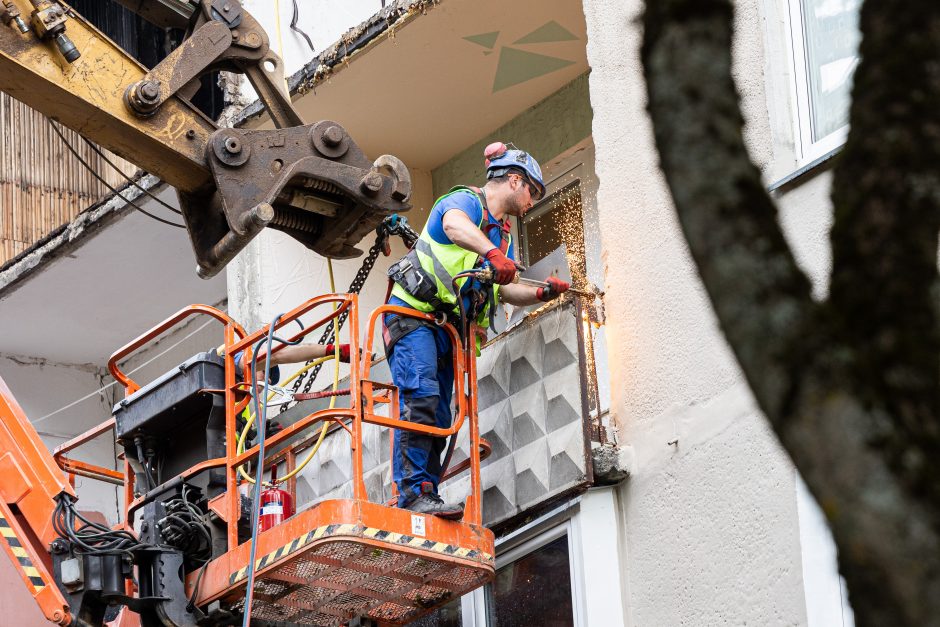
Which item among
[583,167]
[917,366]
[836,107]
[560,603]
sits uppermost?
[583,167]

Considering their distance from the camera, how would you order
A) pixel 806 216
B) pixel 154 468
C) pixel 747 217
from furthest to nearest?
1. pixel 154 468
2. pixel 806 216
3. pixel 747 217

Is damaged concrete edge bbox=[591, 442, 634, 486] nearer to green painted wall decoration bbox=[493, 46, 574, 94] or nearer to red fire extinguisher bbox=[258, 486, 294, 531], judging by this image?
red fire extinguisher bbox=[258, 486, 294, 531]

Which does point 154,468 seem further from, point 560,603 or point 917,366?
point 917,366

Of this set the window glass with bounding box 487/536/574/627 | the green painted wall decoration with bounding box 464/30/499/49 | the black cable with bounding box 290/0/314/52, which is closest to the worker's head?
the window glass with bounding box 487/536/574/627

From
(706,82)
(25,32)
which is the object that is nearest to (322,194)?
(25,32)

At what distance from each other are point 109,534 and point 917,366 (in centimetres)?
648

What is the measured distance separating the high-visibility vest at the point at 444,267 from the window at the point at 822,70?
5.67 ft

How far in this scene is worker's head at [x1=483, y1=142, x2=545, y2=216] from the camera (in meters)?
9.05

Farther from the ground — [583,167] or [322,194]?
[583,167]

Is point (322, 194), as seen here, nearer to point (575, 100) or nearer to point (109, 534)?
point (109, 534)

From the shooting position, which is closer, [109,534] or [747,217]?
[747,217]

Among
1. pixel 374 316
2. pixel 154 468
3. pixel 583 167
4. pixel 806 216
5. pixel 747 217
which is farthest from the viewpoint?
pixel 583 167

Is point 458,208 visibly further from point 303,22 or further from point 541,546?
point 303,22

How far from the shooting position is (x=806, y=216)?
307 inches
